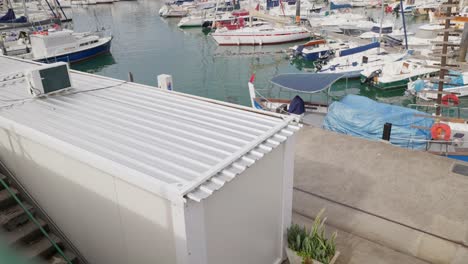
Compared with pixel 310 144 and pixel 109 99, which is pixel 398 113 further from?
pixel 109 99

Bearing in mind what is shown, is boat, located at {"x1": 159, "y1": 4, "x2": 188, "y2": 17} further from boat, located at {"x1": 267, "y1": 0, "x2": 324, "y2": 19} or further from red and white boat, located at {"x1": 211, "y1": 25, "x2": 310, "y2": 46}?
red and white boat, located at {"x1": 211, "y1": 25, "x2": 310, "y2": 46}

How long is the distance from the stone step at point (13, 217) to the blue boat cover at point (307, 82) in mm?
12524

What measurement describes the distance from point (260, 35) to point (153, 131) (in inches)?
1502

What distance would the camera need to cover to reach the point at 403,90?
27.8 m

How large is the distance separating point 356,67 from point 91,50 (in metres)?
26.9

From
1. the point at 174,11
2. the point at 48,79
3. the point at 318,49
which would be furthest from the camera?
the point at 174,11

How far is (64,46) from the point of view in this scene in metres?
36.3

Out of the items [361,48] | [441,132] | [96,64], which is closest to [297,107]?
[441,132]

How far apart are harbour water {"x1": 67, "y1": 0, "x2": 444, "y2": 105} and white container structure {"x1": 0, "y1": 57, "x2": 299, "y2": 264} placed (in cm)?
1584

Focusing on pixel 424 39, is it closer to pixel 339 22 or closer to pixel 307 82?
pixel 339 22

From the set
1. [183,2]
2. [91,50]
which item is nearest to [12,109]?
[91,50]

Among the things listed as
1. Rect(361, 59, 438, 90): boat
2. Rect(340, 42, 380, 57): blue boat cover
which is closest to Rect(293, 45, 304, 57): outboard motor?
Rect(340, 42, 380, 57): blue boat cover

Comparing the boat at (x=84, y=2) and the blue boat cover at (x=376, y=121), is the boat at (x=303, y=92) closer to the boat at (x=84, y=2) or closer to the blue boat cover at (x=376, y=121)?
the blue boat cover at (x=376, y=121)

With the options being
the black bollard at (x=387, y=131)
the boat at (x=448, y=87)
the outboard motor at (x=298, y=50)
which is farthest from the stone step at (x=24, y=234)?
the outboard motor at (x=298, y=50)
